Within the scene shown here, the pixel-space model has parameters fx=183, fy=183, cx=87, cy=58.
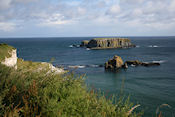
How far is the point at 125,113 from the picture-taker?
6871mm

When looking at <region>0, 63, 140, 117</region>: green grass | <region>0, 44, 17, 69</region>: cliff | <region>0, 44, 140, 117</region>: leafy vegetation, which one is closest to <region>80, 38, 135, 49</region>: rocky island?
<region>0, 44, 17, 69</region>: cliff

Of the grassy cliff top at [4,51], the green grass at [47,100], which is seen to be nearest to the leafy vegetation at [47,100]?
the green grass at [47,100]

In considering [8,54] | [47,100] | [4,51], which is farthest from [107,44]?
[47,100]

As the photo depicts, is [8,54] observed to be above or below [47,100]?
below

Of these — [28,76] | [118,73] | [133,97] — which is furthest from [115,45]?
[28,76]

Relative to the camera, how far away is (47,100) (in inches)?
253

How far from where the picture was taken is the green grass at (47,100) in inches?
231

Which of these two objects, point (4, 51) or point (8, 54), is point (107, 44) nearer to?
point (8, 54)

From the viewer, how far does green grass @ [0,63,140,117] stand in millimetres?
5863

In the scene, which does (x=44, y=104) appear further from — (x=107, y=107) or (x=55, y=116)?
(x=107, y=107)

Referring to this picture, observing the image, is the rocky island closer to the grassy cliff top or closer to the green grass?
the grassy cliff top

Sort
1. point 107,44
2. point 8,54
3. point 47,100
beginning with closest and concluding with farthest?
point 47,100, point 8,54, point 107,44

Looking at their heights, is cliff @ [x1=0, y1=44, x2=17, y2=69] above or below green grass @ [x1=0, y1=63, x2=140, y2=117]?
below

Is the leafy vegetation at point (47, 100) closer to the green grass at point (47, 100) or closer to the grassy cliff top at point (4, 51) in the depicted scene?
the green grass at point (47, 100)
